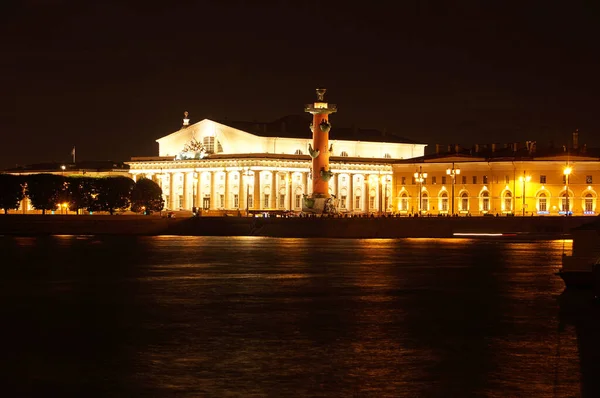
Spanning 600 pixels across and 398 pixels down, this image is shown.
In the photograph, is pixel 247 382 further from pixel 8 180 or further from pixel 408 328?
pixel 8 180

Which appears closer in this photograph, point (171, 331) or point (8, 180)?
point (171, 331)

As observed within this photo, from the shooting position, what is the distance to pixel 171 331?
1931 cm

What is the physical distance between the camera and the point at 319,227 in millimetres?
80875

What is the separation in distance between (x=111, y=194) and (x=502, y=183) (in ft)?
123

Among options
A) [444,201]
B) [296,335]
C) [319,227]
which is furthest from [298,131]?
[296,335]

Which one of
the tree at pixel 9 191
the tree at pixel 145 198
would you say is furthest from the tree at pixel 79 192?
the tree at pixel 145 198

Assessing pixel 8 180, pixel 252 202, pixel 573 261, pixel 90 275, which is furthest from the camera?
pixel 252 202

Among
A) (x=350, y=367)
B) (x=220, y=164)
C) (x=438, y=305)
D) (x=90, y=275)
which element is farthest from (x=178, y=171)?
(x=350, y=367)

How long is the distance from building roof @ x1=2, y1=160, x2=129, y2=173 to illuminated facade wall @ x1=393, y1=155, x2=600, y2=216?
4566 cm

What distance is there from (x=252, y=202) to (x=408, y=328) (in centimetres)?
10236

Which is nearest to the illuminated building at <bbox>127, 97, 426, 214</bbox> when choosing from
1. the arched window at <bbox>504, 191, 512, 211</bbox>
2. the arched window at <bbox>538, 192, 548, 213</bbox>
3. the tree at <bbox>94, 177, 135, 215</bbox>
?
the tree at <bbox>94, 177, 135, 215</bbox>

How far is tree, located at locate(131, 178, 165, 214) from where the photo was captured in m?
107

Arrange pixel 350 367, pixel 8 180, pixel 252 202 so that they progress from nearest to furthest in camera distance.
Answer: pixel 350 367, pixel 8 180, pixel 252 202

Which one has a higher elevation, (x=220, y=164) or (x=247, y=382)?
(x=220, y=164)
